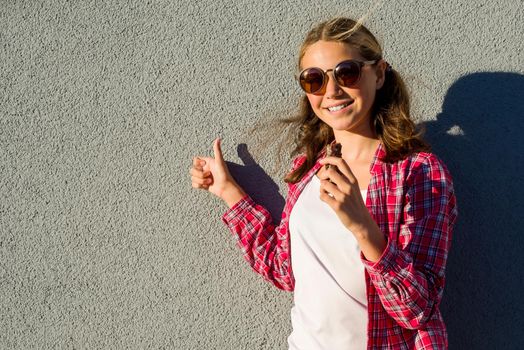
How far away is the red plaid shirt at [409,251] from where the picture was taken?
5.00 ft

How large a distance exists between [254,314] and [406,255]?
965 millimetres

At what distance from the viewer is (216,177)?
223 centimetres

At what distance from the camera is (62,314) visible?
92.6 inches

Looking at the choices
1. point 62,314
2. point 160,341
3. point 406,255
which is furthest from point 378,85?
point 62,314

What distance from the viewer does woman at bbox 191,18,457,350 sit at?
1521 mm

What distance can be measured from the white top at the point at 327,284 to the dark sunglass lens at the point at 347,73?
1.33 ft

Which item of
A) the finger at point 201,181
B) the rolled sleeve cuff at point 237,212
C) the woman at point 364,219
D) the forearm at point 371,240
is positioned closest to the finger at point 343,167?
the woman at point 364,219

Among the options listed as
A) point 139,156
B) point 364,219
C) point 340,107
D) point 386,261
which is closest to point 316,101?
point 340,107

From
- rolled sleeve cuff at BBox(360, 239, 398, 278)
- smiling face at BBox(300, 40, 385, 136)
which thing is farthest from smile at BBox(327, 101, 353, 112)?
rolled sleeve cuff at BBox(360, 239, 398, 278)

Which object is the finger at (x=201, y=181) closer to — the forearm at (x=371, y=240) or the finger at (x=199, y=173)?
the finger at (x=199, y=173)

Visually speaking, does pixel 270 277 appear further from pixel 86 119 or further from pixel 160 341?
pixel 86 119

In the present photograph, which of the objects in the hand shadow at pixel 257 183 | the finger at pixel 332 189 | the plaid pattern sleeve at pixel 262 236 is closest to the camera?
the finger at pixel 332 189

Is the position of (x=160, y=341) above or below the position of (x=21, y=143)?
below

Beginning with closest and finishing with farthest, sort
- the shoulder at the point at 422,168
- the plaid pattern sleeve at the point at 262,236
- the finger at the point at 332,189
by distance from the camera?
the finger at the point at 332,189
the shoulder at the point at 422,168
the plaid pattern sleeve at the point at 262,236
